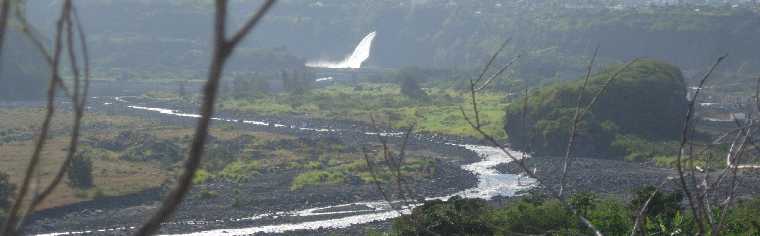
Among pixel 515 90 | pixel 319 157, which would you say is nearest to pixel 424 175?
pixel 319 157

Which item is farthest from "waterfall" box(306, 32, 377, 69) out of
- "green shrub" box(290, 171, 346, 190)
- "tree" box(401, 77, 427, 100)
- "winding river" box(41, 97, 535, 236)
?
"winding river" box(41, 97, 535, 236)

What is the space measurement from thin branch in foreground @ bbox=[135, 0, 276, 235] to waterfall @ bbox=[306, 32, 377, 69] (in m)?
Result: 130

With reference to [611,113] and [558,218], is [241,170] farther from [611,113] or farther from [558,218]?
[558,218]

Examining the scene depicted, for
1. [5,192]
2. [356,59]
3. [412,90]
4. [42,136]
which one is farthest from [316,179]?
[356,59]

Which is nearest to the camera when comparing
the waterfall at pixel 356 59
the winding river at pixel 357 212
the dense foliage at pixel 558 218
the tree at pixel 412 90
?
the dense foliage at pixel 558 218

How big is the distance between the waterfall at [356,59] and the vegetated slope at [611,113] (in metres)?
77.7

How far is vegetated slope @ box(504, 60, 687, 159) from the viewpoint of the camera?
49781 millimetres

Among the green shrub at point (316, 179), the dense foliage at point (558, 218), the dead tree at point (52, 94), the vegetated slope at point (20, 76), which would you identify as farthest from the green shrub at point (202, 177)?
the vegetated slope at point (20, 76)

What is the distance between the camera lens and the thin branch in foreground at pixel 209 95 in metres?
2.18

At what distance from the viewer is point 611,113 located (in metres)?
53.0

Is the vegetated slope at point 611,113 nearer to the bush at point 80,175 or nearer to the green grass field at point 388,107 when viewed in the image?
the green grass field at point 388,107

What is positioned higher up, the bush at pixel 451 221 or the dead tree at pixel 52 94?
the dead tree at pixel 52 94

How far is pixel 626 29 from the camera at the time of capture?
109688 mm

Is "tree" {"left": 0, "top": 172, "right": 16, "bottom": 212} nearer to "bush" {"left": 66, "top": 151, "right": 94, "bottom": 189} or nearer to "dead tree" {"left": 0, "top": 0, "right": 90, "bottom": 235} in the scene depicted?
"bush" {"left": 66, "top": 151, "right": 94, "bottom": 189}
